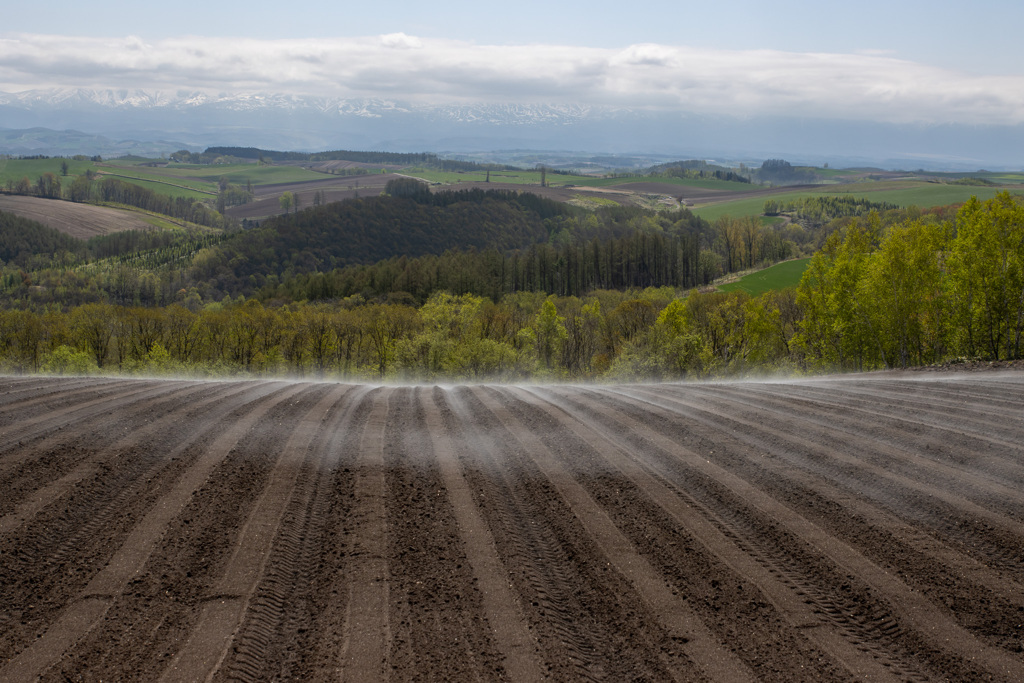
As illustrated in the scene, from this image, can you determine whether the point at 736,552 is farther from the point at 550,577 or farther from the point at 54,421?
the point at 54,421

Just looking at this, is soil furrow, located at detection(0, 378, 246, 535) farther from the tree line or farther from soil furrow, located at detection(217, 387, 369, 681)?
the tree line

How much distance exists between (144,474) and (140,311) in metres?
64.2

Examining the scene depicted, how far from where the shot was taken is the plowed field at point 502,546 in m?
9.05

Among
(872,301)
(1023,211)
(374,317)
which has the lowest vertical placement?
(374,317)

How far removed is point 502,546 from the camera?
11.7 metres

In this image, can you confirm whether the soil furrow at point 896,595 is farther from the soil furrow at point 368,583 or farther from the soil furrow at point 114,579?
the soil furrow at point 114,579

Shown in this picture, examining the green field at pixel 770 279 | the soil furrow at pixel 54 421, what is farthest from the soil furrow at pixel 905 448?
the green field at pixel 770 279

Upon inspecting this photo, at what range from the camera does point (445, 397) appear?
75.1ft

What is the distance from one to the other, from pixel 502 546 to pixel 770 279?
363 ft

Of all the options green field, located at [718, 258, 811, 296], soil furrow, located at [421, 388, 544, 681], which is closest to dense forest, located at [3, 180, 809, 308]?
green field, located at [718, 258, 811, 296]

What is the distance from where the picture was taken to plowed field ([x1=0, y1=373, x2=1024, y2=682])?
9.05 m

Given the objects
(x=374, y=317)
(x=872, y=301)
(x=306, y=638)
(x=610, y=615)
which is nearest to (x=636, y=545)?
(x=610, y=615)

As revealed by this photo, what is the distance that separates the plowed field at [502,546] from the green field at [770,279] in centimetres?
8995

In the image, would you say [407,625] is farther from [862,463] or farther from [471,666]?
[862,463]
